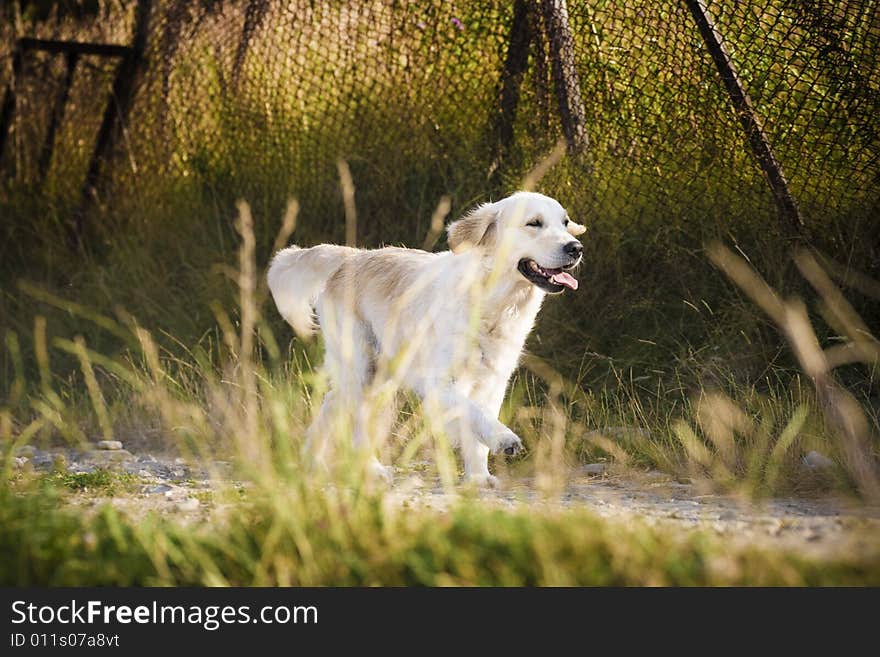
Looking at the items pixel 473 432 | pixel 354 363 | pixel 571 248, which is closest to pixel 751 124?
pixel 571 248

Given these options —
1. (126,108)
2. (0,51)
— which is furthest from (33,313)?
(0,51)

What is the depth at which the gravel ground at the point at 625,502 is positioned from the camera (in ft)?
10.7

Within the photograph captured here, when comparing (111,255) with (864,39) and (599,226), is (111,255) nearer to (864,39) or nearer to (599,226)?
(599,226)

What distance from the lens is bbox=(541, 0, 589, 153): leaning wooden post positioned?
20.5 ft

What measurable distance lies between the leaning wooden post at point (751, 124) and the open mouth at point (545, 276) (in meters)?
1.57

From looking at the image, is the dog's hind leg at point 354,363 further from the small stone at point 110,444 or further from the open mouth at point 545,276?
the small stone at point 110,444

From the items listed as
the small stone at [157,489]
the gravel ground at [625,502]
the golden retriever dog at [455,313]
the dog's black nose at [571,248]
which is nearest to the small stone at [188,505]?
the gravel ground at [625,502]

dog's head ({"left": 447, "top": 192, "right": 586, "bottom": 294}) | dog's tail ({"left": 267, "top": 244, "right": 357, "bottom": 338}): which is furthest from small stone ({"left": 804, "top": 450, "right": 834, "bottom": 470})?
dog's tail ({"left": 267, "top": 244, "right": 357, "bottom": 338})

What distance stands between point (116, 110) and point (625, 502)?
5668 millimetres

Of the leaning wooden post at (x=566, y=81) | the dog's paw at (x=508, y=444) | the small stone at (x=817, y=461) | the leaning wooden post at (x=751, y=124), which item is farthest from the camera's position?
the leaning wooden post at (x=566, y=81)

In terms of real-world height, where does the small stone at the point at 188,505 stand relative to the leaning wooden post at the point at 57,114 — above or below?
below

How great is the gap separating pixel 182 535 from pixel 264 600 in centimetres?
45

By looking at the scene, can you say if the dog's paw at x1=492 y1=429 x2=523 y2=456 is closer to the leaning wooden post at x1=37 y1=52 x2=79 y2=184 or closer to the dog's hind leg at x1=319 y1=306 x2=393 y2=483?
the dog's hind leg at x1=319 y1=306 x2=393 y2=483

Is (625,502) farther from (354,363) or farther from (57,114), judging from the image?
(57,114)
